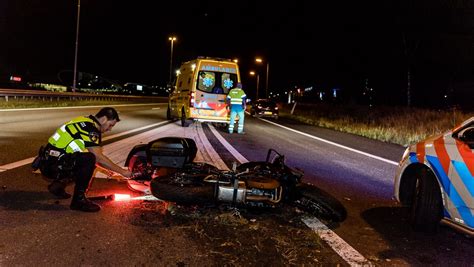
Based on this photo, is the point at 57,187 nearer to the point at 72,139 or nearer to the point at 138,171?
the point at 72,139

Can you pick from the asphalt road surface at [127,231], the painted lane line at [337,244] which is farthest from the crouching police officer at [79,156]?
the painted lane line at [337,244]

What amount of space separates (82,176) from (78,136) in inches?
17.7

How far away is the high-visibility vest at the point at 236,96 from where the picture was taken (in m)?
15.1

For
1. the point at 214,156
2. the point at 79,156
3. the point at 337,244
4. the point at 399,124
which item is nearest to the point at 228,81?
the point at 214,156

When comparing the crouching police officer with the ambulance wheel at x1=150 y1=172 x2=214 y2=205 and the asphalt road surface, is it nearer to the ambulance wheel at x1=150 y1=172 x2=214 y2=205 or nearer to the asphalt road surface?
the asphalt road surface

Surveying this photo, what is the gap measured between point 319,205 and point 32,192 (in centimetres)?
350

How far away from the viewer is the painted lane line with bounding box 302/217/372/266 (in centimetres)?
388

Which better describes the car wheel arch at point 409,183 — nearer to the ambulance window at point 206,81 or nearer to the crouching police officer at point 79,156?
the crouching police officer at point 79,156

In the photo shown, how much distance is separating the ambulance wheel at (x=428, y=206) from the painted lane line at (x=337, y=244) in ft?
3.04

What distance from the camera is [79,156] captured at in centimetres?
503

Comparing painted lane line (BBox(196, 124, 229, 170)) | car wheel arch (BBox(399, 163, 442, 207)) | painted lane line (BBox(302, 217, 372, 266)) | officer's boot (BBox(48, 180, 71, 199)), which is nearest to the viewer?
painted lane line (BBox(302, 217, 372, 266))

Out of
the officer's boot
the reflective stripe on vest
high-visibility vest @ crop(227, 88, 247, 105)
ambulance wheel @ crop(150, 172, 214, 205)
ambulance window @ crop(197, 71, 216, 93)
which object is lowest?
the officer's boot

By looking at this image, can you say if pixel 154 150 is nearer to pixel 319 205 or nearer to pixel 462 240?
pixel 319 205

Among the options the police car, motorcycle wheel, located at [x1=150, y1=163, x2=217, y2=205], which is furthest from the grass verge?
motorcycle wheel, located at [x1=150, y1=163, x2=217, y2=205]
